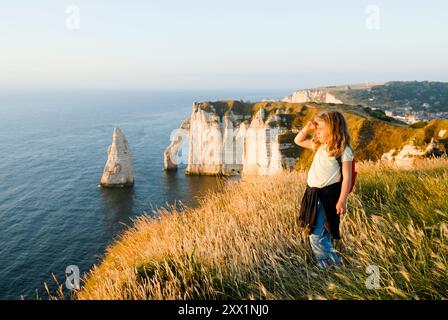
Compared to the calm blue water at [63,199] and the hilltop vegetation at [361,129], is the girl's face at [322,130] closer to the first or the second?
the calm blue water at [63,199]

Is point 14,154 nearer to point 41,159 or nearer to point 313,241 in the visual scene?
point 41,159

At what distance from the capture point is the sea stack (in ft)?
230

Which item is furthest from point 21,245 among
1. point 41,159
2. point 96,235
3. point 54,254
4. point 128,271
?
point 41,159

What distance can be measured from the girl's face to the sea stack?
6829cm

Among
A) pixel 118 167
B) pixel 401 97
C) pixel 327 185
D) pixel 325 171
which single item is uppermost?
pixel 401 97

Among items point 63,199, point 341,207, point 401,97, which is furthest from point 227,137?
point 401,97

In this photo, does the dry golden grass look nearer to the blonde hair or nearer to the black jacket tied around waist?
the black jacket tied around waist

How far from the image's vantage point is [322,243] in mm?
5727

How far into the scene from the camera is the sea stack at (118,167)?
230ft

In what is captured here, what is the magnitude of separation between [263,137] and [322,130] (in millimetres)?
68851

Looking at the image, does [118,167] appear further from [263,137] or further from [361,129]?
[361,129]
